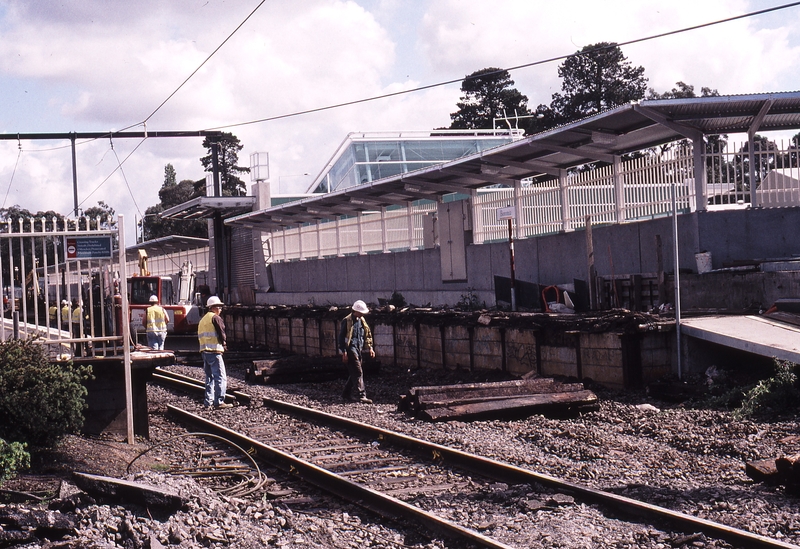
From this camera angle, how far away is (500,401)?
12.4 m

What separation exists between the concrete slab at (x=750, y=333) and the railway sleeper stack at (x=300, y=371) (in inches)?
296

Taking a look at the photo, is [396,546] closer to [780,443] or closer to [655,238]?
[780,443]

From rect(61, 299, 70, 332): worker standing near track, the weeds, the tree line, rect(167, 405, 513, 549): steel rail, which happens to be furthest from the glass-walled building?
rect(167, 405, 513, 549): steel rail

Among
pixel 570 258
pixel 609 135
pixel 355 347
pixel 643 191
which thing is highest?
pixel 609 135

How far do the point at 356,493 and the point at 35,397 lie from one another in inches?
143

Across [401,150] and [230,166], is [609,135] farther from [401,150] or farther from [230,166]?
[230,166]

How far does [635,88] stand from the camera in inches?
2542

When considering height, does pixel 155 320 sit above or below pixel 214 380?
above

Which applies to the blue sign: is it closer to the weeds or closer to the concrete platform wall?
the concrete platform wall

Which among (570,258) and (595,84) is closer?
(570,258)

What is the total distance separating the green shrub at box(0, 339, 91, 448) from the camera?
9211mm

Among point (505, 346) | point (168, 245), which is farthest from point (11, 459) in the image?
point (168, 245)

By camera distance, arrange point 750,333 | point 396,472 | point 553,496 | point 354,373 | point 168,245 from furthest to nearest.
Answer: point 168,245, point 354,373, point 750,333, point 396,472, point 553,496

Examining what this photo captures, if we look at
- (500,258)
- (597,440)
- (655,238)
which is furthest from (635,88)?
(597,440)
